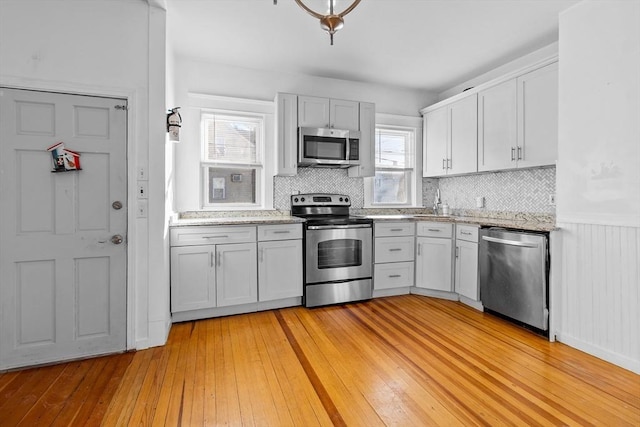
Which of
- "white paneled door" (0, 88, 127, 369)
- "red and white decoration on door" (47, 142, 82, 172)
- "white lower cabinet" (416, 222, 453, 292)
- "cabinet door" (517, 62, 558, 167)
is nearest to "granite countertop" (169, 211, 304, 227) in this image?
"white paneled door" (0, 88, 127, 369)

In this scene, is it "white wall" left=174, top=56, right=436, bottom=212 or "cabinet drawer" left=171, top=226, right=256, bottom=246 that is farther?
"white wall" left=174, top=56, right=436, bottom=212

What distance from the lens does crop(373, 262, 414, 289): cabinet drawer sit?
3.78 m

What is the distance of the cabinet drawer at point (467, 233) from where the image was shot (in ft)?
11.0

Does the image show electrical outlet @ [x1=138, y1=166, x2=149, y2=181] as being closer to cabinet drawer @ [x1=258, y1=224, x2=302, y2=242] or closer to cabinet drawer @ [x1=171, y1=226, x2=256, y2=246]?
cabinet drawer @ [x1=171, y1=226, x2=256, y2=246]

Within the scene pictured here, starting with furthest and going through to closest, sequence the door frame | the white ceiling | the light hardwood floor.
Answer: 1. the white ceiling
2. the door frame
3. the light hardwood floor

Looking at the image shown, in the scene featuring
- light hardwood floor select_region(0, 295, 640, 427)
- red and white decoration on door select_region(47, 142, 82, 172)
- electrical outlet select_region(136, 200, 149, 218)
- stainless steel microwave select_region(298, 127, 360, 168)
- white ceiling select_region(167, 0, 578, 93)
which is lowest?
light hardwood floor select_region(0, 295, 640, 427)

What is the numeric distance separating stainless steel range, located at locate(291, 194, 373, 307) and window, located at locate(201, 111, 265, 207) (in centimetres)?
98

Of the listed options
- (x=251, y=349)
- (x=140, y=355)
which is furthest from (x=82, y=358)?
(x=251, y=349)

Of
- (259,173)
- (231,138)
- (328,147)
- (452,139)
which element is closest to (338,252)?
(328,147)

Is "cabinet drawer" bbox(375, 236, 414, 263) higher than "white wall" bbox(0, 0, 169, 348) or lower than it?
lower

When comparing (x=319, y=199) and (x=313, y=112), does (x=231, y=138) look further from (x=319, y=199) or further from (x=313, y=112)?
(x=319, y=199)

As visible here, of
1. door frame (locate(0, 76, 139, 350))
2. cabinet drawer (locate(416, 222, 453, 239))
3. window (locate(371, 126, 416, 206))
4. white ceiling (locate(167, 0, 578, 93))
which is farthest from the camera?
window (locate(371, 126, 416, 206))

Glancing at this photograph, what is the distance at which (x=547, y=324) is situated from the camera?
264 centimetres

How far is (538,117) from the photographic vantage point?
9.96 ft
